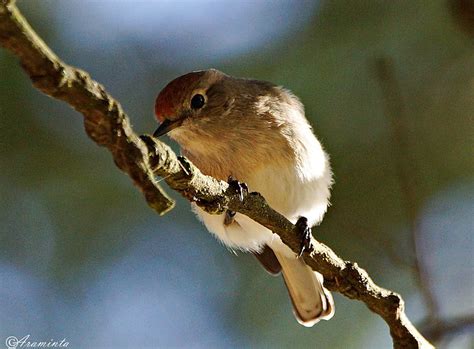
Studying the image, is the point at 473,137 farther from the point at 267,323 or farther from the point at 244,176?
the point at 267,323

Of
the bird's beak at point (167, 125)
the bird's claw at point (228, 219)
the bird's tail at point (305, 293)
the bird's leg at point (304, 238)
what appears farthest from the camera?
the bird's tail at point (305, 293)

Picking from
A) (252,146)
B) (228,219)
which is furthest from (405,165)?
(228,219)

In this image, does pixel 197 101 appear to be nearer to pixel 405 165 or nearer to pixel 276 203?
pixel 276 203

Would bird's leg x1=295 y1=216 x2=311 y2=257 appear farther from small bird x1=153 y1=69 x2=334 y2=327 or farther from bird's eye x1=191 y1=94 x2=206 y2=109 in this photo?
bird's eye x1=191 y1=94 x2=206 y2=109

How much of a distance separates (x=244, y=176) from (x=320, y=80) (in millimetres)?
1274

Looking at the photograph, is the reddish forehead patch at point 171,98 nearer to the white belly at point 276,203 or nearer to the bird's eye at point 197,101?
the bird's eye at point 197,101

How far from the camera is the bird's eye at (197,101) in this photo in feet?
14.4

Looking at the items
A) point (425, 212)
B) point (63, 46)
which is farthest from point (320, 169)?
point (63, 46)

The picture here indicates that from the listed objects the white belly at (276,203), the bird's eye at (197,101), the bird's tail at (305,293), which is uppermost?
the bird's eye at (197,101)

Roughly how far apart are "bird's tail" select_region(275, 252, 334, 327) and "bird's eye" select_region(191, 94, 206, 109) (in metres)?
1.23

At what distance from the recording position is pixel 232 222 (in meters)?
4.45

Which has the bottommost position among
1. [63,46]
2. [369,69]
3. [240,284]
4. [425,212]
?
[240,284]

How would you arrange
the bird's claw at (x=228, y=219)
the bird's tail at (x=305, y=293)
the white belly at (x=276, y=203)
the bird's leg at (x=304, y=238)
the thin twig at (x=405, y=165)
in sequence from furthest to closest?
1. the bird's tail at (x=305, y=293)
2. the bird's claw at (x=228, y=219)
3. the white belly at (x=276, y=203)
4. the thin twig at (x=405, y=165)
5. the bird's leg at (x=304, y=238)

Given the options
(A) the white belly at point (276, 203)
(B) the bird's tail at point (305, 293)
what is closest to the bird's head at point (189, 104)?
(A) the white belly at point (276, 203)
